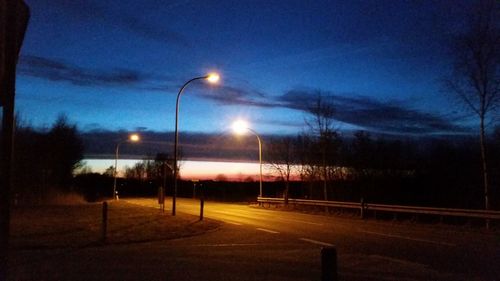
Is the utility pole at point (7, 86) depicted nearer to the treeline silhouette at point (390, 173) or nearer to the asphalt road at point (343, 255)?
the asphalt road at point (343, 255)

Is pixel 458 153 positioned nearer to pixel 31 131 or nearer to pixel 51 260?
pixel 51 260

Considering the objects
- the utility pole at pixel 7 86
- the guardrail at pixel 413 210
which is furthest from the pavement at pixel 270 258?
the utility pole at pixel 7 86

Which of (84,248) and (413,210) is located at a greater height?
(413,210)

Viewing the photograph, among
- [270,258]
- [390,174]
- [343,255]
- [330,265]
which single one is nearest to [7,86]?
[330,265]

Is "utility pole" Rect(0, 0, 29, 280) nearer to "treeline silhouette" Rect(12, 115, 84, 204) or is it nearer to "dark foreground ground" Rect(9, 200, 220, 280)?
"dark foreground ground" Rect(9, 200, 220, 280)

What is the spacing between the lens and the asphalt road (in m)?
10.6

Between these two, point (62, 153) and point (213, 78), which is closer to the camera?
A: point (213, 78)

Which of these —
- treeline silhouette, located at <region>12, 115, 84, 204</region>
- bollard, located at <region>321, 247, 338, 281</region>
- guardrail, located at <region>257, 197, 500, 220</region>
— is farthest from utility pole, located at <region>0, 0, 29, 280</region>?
treeline silhouette, located at <region>12, 115, 84, 204</region>

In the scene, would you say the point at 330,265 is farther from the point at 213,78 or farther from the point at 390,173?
the point at 390,173

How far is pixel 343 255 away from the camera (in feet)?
44.4

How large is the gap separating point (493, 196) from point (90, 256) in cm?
2849

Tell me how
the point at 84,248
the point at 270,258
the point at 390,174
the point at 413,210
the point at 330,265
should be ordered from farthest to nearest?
1. the point at 390,174
2. the point at 413,210
3. the point at 84,248
4. the point at 270,258
5. the point at 330,265

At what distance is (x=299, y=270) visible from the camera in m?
11.0

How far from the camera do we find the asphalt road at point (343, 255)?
10578 mm
